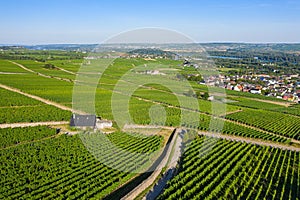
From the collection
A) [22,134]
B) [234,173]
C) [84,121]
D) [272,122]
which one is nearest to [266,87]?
[272,122]

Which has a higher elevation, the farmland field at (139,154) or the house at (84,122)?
the house at (84,122)

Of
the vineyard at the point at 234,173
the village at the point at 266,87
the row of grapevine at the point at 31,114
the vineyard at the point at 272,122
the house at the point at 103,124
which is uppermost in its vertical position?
the row of grapevine at the point at 31,114

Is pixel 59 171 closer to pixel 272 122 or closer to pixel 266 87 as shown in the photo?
pixel 272 122

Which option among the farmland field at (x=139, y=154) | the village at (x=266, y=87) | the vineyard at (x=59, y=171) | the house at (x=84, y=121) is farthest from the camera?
the village at (x=266, y=87)

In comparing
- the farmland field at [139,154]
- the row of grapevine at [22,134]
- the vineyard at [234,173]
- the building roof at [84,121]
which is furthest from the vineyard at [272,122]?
the row of grapevine at [22,134]

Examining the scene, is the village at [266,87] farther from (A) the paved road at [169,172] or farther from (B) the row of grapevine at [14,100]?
(A) the paved road at [169,172]

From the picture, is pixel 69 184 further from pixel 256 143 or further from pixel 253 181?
pixel 256 143
